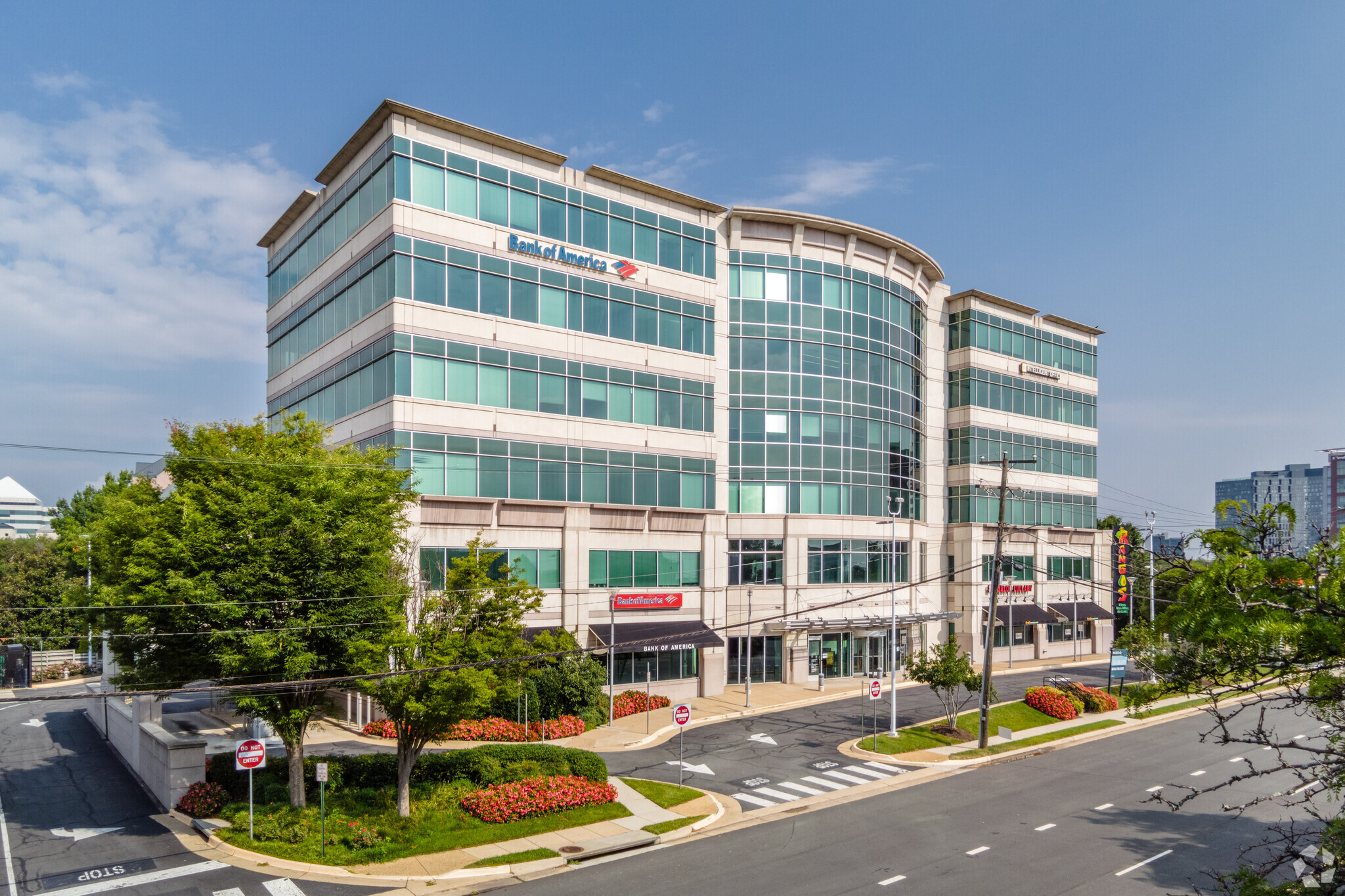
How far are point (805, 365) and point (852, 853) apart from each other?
33.3m

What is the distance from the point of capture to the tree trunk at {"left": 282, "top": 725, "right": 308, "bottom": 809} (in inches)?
952

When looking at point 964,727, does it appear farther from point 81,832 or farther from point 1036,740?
point 81,832

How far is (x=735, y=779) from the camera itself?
29.8 m

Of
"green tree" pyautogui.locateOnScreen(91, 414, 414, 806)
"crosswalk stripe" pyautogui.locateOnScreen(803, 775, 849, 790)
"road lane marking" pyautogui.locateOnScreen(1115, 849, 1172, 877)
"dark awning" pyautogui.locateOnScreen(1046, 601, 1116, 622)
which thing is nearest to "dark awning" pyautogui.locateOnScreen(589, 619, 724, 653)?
"crosswalk stripe" pyautogui.locateOnScreen(803, 775, 849, 790)

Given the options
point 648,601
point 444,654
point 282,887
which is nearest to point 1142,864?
point 444,654

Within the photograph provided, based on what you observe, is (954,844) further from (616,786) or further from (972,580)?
(972,580)

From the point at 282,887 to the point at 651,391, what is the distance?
95.5 feet

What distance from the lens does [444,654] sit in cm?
2333

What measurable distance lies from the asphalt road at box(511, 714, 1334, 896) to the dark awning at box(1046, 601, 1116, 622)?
3648 centimetres

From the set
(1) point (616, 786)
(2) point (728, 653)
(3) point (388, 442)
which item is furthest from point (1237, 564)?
(2) point (728, 653)

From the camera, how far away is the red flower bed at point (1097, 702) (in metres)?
43.8

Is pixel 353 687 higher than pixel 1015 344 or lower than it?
lower

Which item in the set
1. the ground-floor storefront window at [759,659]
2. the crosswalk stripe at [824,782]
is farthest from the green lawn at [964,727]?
the ground-floor storefront window at [759,659]

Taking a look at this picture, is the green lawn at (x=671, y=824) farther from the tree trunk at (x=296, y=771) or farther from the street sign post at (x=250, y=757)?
the street sign post at (x=250, y=757)
